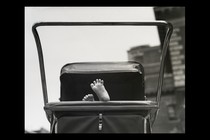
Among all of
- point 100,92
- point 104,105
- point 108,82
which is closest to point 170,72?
point 108,82

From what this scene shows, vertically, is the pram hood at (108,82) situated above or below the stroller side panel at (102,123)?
above

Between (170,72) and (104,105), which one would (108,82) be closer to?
(104,105)

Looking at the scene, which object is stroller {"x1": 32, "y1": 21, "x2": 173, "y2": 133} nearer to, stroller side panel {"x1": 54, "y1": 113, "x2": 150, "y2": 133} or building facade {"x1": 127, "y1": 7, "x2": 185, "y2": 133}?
stroller side panel {"x1": 54, "y1": 113, "x2": 150, "y2": 133}

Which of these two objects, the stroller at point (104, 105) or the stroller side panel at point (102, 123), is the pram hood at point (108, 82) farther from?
the stroller side panel at point (102, 123)

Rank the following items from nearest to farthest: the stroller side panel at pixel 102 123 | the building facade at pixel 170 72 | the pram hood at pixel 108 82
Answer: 1. the stroller side panel at pixel 102 123
2. the pram hood at pixel 108 82
3. the building facade at pixel 170 72

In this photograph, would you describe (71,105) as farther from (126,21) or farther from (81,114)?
(126,21)

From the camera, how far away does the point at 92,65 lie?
1912 millimetres

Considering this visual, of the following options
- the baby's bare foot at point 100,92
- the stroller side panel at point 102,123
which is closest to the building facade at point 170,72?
the baby's bare foot at point 100,92

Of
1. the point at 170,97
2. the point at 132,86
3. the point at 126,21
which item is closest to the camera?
the point at 126,21

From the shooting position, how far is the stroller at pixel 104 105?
1.29 m

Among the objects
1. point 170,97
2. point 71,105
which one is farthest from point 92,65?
point 170,97

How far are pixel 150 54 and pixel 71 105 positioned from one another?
51.7ft

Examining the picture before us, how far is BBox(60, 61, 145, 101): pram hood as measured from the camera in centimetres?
175

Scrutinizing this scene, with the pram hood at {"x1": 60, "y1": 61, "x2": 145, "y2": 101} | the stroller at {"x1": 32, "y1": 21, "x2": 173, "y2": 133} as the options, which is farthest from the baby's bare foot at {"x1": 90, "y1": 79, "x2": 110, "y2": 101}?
the pram hood at {"x1": 60, "y1": 61, "x2": 145, "y2": 101}
